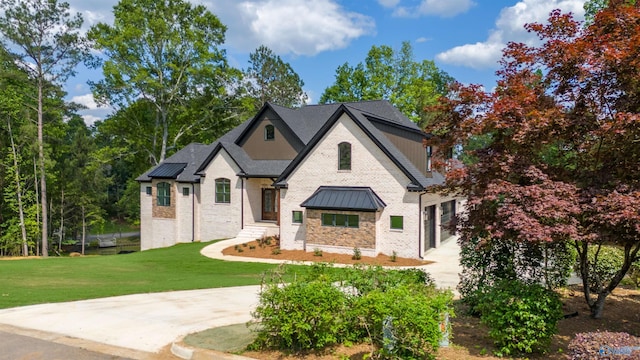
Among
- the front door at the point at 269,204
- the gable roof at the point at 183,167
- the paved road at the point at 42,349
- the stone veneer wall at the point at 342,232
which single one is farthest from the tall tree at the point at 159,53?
the paved road at the point at 42,349

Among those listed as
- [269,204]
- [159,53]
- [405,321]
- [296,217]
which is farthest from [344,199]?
[159,53]

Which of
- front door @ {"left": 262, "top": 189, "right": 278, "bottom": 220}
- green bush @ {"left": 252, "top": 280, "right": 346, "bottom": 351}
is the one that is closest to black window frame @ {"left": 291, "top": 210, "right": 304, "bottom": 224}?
front door @ {"left": 262, "top": 189, "right": 278, "bottom": 220}

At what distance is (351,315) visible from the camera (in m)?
7.09

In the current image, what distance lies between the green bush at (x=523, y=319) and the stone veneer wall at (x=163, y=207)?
26.7 meters

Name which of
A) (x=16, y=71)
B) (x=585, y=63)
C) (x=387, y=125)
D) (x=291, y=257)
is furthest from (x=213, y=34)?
(x=585, y=63)

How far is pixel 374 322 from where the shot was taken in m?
6.69

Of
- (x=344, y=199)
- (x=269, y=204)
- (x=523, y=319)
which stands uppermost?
(x=344, y=199)

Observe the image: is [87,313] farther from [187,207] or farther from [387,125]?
[187,207]

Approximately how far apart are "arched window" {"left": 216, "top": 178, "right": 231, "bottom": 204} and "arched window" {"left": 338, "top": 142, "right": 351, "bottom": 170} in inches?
368

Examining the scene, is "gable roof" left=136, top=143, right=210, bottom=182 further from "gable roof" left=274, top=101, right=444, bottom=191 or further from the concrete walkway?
the concrete walkway

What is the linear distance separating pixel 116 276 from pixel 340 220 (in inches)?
416

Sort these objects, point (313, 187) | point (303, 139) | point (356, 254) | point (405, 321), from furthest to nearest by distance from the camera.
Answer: point (303, 139), point (313, 187), point (356, 254), point (405, 321)

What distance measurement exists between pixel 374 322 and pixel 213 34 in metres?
36.7

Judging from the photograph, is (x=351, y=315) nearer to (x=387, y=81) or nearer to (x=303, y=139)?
(x=303, y=139)
